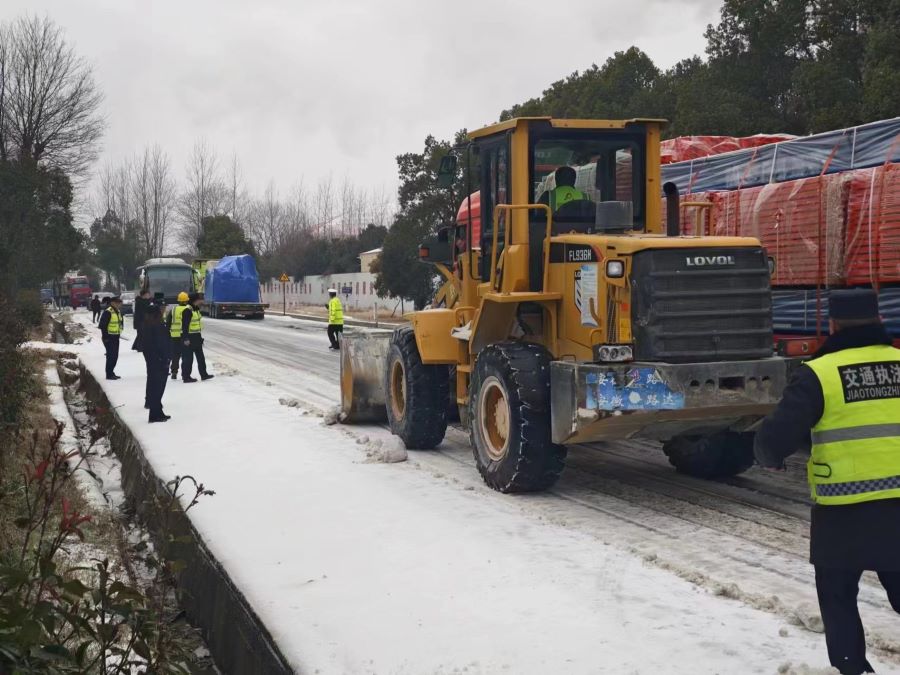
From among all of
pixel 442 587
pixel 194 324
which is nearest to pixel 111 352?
pixel 194 324

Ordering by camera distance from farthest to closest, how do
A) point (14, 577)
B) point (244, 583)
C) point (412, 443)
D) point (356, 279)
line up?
point (356, 279) < point (412, 443) < point (244, 583) < point (14, 577)

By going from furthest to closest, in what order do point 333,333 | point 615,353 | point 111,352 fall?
point 333,333 < point 111,352 < point 615,353

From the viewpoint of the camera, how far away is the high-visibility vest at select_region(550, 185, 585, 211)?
30.6 ft

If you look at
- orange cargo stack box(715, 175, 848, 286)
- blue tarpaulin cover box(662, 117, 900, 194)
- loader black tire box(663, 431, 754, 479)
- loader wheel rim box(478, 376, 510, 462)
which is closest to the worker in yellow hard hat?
blue tarpaulin cover box(662, 117, 900, 194)

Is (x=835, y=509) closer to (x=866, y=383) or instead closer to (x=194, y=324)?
(x=866, y=383)

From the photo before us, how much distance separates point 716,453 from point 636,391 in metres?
1.98

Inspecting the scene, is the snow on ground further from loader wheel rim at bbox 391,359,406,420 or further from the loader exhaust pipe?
the loader exhaust pipe

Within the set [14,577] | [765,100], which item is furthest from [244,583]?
[765,100]

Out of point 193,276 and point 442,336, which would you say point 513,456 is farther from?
point 193,276

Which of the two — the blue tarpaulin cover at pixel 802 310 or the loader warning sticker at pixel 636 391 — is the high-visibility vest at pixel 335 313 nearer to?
the blue tarpaulin cover at pixel 802 310

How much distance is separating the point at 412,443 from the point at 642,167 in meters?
3.88

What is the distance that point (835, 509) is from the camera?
175 inches

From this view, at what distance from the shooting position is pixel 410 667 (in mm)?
5043

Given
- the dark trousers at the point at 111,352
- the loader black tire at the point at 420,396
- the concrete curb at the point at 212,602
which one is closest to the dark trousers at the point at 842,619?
the concrete curb at the point at 212,602
